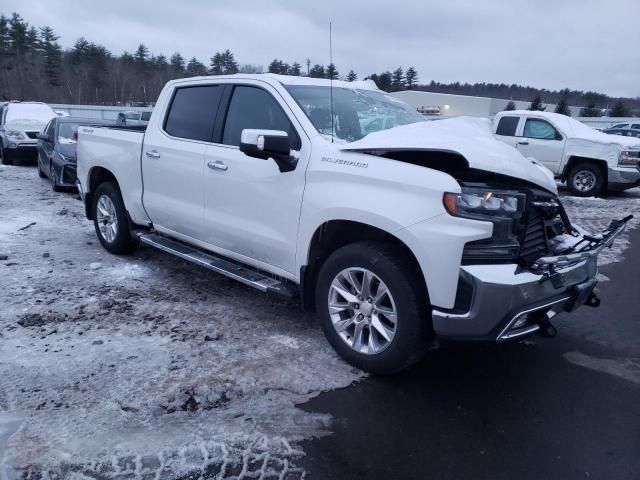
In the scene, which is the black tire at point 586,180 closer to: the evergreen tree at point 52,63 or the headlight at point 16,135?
the headlight at point 16,135

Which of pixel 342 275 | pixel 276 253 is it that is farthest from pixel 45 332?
pixel 342 275

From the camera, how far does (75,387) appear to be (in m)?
3.18

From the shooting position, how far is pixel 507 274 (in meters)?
2.79

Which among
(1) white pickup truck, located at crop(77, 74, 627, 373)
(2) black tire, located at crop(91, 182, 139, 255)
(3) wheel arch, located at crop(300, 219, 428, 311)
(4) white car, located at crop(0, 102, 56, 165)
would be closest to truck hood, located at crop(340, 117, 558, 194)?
(1) white pickup truck, located at crop(77, 74, 627, 373)

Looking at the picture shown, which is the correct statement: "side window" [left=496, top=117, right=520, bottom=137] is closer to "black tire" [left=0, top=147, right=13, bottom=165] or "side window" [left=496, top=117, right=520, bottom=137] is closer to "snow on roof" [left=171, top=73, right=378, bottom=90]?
"snow on roof" [left=171, top=73, right=378, bottom=90]

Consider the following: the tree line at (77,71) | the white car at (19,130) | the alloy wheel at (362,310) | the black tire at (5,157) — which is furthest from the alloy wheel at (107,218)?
the tree line at (77,71)

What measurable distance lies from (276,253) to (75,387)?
64.0 inches

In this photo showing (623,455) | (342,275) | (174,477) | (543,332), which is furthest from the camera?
(342,275)

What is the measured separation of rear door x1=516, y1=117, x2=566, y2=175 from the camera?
12102mm

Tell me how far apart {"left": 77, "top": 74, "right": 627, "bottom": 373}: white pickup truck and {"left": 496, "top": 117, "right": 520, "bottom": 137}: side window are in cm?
932

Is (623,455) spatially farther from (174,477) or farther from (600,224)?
(600,224)

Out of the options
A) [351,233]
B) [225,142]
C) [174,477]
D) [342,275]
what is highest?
[225,142]

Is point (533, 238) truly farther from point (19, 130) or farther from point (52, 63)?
point (52, 63)

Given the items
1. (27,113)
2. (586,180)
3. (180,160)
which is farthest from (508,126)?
(27,113)
